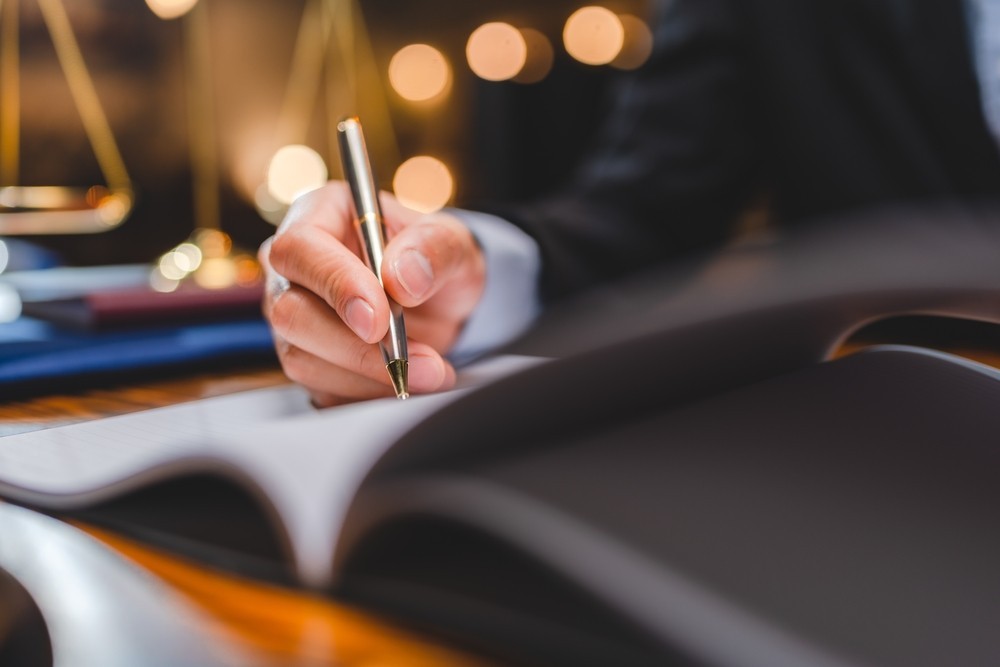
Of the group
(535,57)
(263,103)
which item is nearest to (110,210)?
(263,103)

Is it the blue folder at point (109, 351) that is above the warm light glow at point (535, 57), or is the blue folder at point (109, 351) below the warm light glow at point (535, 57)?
below

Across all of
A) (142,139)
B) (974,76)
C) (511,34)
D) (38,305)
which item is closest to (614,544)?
(38,305)

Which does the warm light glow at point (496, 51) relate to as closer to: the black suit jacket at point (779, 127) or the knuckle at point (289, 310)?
the black suit jacket at point (779, 127)

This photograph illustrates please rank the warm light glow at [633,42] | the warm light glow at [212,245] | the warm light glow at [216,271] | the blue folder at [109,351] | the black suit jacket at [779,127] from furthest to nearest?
1. the warm light glow at [633,42]
2. the warm light glow at [212,245]
3. the warm light glow at [216,271]
4. the black suit jacket at [779,127]
5. the blue folder at [109,351]

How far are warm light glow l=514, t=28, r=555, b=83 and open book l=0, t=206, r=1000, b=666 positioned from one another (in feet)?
7.24

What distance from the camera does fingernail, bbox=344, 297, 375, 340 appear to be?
0.23 metres

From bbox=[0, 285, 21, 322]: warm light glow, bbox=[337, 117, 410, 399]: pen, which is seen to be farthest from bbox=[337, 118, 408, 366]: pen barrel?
bbox=[0, 285, 21, 322]: warm light glow

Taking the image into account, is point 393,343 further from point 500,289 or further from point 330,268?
point 500,289

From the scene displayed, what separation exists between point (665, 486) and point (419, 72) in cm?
246

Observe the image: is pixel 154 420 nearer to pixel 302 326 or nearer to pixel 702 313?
pixel 302 326

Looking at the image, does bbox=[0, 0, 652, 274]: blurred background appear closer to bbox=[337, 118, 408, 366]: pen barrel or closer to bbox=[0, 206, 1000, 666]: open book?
bbox=[337, 118, 408, 366]: pen barrel

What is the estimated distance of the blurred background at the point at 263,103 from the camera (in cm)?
165

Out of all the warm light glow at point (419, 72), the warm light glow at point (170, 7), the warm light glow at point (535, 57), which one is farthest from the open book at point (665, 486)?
the warm light glow at point (419, 72)

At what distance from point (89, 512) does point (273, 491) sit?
8cm
